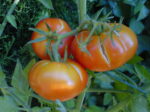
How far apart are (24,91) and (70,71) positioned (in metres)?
0.19

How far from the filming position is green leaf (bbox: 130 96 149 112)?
66 centimetres

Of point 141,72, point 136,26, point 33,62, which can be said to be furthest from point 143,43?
point 33,62

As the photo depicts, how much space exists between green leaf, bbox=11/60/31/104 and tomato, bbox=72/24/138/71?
0.53ft

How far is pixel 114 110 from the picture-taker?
27.5 inches

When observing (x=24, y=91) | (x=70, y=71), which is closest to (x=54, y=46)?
(x=70, y=71)

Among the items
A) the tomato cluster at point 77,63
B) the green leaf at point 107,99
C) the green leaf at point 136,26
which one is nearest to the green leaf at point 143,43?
the green leaf at point 136,26

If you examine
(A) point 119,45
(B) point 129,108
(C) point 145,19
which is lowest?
(B) point 129,108

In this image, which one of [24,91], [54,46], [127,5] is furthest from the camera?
[127,5]

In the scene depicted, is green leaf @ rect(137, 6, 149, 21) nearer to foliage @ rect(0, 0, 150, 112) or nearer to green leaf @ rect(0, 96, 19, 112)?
foliage @ rect(0, 0, 150, 112)

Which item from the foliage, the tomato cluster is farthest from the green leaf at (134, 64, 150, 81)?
the tomato cluster

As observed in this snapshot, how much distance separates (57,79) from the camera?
479 mm

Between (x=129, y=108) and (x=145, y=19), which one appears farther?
(x=145, y=19)

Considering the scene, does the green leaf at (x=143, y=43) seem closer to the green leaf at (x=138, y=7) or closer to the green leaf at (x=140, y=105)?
the green leaf at (x=138, y=7)

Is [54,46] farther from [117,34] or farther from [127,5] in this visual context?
[127,5]
